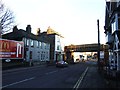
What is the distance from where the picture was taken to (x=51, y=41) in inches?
3467

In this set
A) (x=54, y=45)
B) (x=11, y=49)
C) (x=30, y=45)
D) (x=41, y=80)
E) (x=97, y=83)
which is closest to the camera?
(x=97, y=83)

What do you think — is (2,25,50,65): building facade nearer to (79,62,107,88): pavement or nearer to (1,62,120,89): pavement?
(79,62,107,88): pavement

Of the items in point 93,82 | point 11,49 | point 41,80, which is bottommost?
point 93,82

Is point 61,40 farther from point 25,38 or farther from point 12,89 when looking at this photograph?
point 12,89

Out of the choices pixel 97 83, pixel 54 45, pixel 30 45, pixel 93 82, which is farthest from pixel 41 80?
pixel 54 45

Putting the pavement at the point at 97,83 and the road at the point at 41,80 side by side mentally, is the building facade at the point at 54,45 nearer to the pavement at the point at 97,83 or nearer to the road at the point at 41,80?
the road at the point at 41,80

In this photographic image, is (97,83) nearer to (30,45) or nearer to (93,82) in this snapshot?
(93,82)

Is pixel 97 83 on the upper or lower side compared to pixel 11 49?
lower

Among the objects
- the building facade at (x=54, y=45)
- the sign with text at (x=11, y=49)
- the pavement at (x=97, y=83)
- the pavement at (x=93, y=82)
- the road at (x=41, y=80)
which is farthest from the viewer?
the building facade at (x=54, y=45)

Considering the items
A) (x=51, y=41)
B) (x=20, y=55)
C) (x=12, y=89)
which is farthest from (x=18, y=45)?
(x=12, y=89)

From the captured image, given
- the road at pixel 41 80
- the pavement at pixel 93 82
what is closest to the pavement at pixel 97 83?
the pavement at pixel 93 82

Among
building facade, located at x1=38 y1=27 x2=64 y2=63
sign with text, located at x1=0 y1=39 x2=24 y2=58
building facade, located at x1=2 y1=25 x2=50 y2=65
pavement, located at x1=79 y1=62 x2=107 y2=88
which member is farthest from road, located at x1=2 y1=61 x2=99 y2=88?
building facade, located at x1=38 y1=27 x2=64 y2=63

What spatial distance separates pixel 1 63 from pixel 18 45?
8299 mm

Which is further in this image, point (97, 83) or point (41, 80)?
point (41, 80)
